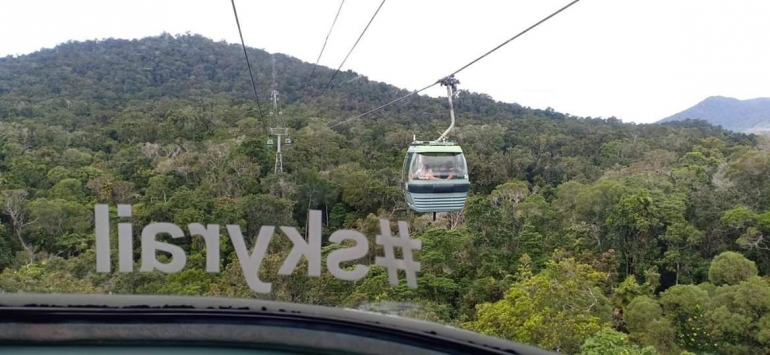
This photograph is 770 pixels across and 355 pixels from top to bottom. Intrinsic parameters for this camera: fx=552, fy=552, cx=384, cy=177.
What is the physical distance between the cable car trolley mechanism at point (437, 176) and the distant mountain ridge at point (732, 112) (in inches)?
3143

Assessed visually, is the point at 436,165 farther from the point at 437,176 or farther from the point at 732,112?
the point at 732,112

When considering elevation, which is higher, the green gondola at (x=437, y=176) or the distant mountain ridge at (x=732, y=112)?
the distant mountain ridge at (x=732, y=112)

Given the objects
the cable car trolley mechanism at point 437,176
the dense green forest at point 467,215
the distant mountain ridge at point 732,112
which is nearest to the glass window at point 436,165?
the cable car trolley mechanism at point 437,176

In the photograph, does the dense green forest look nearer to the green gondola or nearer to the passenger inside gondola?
the green gondola

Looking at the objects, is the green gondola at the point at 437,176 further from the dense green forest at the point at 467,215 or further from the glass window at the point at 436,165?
the dense green forest at the point at 467,215

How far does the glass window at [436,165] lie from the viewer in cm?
666

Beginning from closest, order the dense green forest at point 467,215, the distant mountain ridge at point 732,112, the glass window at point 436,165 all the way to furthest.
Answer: the glass window at point 436,165 < the dense green forest at point 467,215 < the distant mountain ridge at point 732,112

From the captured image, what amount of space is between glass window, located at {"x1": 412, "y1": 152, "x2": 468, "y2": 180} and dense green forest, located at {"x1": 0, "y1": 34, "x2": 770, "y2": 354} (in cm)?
160

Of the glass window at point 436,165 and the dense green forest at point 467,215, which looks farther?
the dense green forest at point 467,215

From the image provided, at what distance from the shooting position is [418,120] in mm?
35281

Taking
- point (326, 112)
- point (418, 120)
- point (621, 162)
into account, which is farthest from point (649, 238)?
point (326, 112)

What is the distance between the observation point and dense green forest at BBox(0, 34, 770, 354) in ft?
28.0

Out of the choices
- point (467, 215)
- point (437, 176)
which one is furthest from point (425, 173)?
point (467, 215)

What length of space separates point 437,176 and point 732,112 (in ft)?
331
